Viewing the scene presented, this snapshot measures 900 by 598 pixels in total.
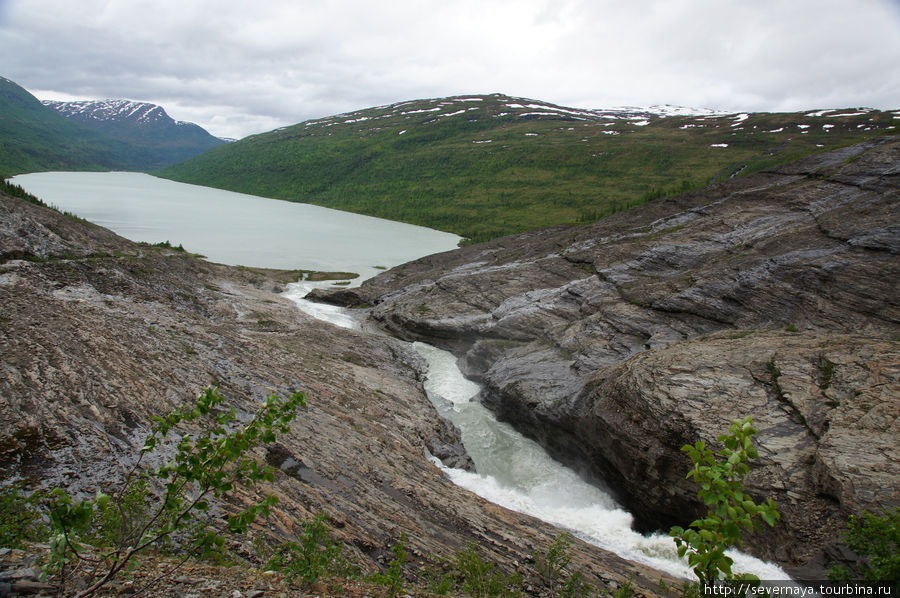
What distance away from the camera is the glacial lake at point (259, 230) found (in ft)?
239

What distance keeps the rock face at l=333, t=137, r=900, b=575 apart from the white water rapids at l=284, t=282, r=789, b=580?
2.59 ft

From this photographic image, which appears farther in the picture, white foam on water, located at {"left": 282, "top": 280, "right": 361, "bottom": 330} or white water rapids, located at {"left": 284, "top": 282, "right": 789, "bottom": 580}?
white foam on water, located at {"left": 282, "top": 280, "right": 361, "bottom": 330}

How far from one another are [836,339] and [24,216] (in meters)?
41.0

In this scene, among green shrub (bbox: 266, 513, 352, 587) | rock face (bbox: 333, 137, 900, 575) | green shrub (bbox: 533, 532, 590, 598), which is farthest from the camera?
rock face (bbox: 333, 137, 900, 575)

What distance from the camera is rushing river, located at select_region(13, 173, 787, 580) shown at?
17.1 metres

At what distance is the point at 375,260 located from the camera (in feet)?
245

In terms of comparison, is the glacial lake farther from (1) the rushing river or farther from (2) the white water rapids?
(2) the white water rapids

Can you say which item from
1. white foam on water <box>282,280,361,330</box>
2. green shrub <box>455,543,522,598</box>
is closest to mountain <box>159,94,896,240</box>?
white foam on water <box>282,280,361,330</box>

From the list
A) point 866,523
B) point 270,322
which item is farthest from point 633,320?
point 270,322

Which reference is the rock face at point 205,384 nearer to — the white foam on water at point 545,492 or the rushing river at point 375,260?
the white foam on water at point 545,492

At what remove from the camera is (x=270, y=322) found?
1243 inches

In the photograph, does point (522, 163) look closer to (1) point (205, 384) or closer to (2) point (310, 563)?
(1) point (205, 384)

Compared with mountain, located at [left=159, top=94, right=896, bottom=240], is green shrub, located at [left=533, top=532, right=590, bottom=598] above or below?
below

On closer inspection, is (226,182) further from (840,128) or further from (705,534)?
(705,534)
